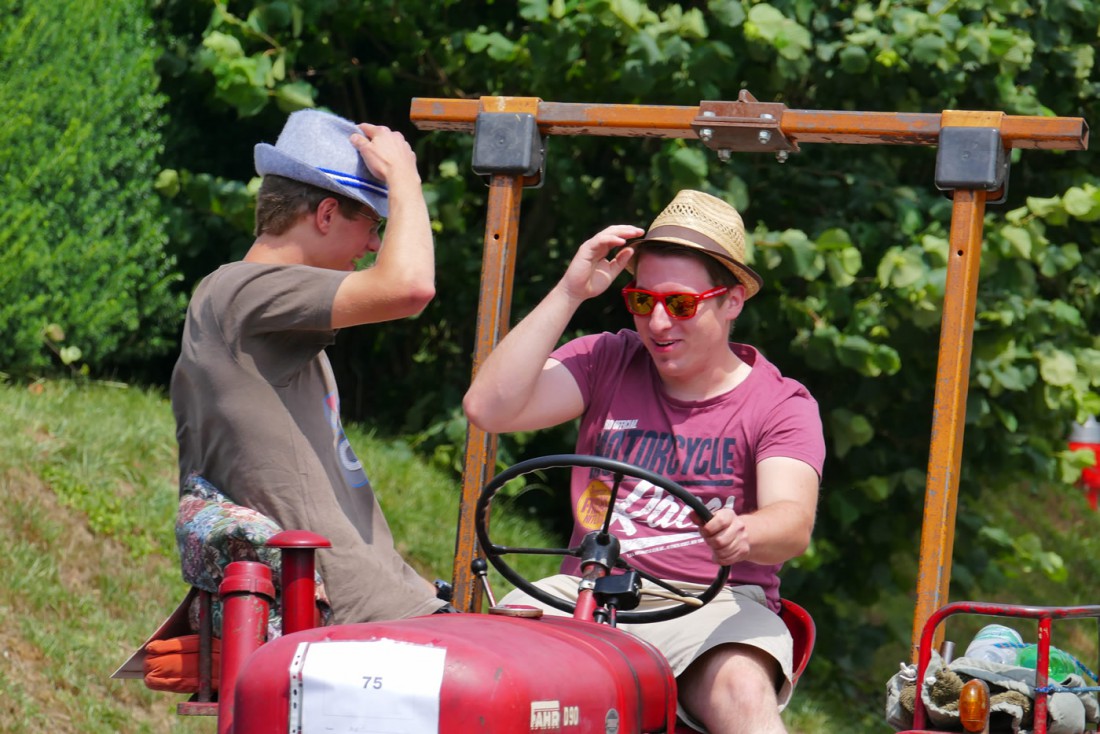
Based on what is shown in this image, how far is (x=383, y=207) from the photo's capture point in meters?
3.54

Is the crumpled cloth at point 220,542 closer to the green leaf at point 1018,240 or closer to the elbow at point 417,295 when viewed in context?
the elbow at point 417,295

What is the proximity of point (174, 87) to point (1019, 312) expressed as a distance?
4.19 meters

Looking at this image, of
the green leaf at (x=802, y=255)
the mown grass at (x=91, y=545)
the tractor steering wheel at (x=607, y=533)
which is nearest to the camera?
the tractor steering wheel at (x=607, y=533)

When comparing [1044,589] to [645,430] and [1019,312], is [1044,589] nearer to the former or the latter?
[1019,312]

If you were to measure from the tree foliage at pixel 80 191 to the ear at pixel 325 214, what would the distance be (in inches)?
132

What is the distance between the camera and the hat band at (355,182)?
3445mm

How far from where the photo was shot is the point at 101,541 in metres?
6.18

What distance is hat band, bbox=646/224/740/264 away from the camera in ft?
12.2

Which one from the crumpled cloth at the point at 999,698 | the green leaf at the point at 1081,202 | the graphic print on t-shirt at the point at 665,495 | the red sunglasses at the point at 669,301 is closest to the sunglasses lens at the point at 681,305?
the red sunglasses at the point at 669,301

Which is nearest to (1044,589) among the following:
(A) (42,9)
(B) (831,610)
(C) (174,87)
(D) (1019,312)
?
(B) (831,610)

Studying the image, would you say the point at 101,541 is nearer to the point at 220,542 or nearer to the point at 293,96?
the point at 293,96

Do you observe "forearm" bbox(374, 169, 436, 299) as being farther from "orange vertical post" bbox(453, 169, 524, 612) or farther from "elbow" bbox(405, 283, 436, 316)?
"orange vertical post" bbox(453, 169, 524, 612)

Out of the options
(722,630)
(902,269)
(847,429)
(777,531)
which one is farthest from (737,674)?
(847,429)

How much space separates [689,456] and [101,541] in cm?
332
